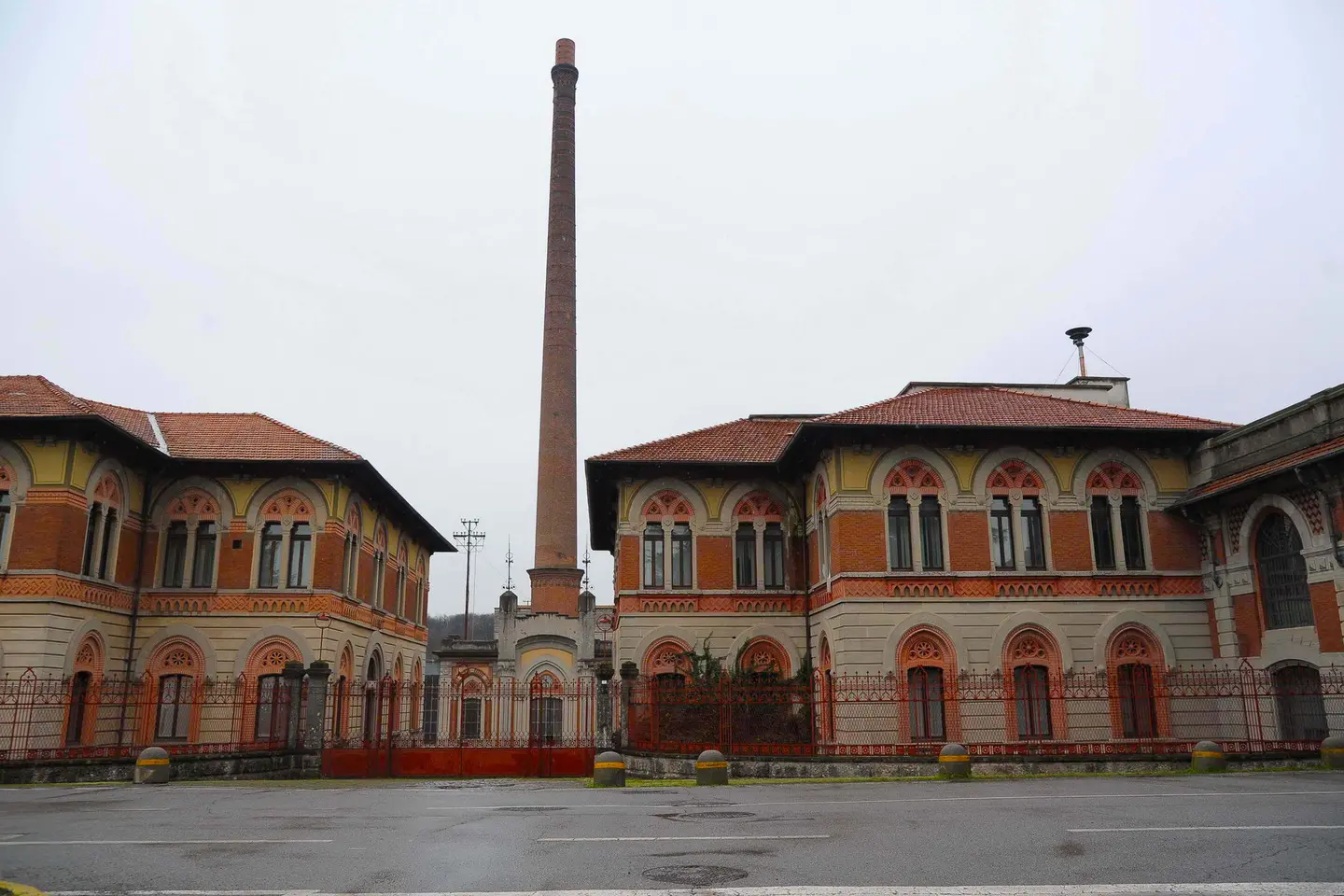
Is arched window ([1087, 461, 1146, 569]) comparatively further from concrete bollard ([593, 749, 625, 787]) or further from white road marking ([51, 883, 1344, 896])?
white road marking ([51, 883, 1344, 896])

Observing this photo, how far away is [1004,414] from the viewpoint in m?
25.1

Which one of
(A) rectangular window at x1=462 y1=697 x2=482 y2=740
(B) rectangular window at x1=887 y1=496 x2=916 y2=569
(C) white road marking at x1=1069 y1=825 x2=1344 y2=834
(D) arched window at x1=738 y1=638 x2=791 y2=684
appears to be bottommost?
(C) white road marking at x1=1069 y1=825 x2=1344 y2=834

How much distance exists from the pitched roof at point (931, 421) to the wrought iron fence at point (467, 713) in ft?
21.2

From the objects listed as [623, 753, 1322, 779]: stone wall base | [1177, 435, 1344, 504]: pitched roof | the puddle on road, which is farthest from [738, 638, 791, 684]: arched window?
the puddle on road

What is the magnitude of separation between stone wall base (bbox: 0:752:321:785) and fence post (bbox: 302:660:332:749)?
0.52 m

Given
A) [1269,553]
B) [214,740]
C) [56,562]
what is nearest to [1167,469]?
[1269,553]

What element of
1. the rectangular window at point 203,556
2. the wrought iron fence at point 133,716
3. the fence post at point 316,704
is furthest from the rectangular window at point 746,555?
Result: the rectangular window at point 203,556

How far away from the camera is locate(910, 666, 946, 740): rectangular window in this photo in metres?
23.1

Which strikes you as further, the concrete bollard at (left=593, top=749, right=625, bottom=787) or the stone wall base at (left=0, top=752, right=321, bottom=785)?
the stone wall base at (left=0, top=752, right=321, bottom=785)

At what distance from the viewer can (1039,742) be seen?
22.7 meters

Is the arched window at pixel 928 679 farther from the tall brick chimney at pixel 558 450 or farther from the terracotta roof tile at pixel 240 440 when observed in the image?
the tall brick chimney at pixel 558 450

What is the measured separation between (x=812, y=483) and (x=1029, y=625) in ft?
20.3

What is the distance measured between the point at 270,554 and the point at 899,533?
1599 centimetres

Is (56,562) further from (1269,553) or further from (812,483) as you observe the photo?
(1269,553)
